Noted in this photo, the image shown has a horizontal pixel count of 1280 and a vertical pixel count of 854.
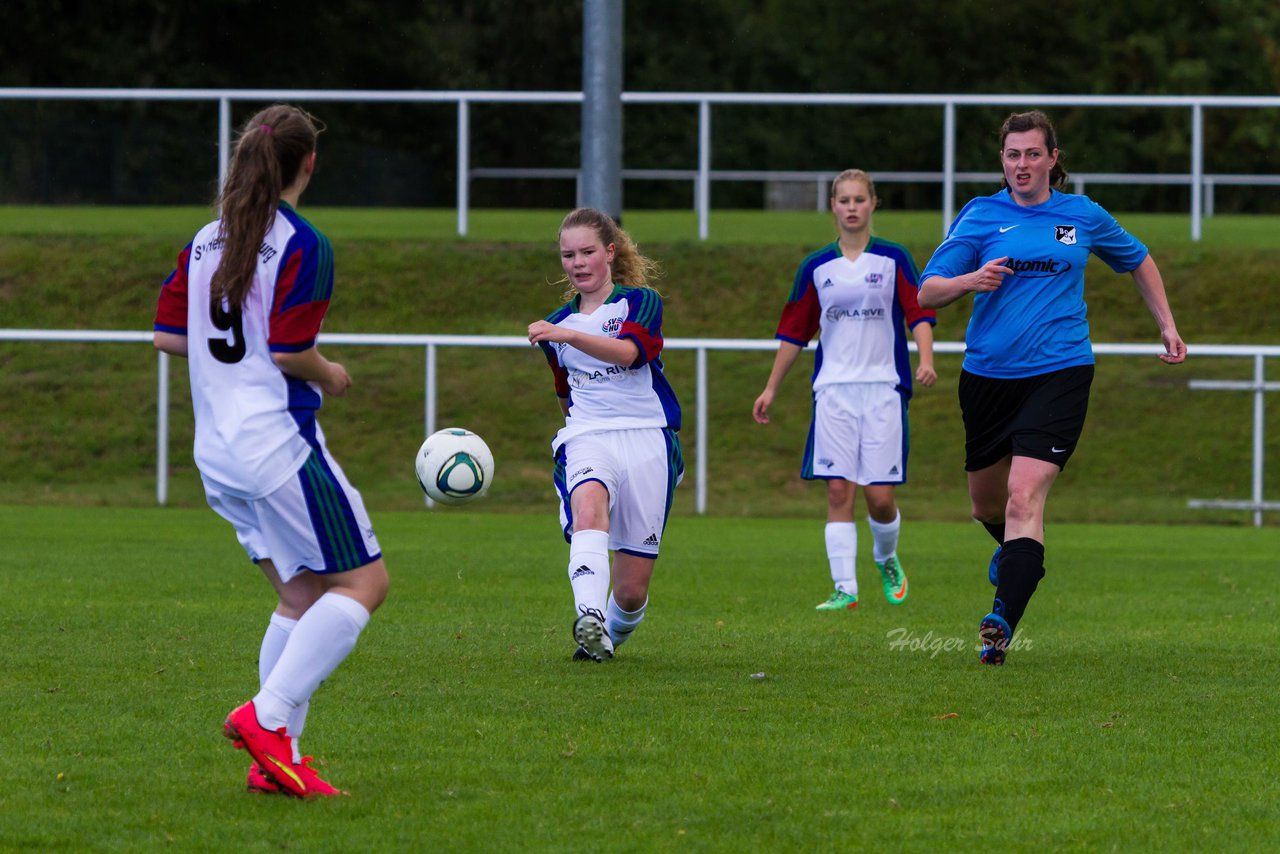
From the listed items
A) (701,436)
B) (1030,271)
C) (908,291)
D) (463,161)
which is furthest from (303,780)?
(463,161)

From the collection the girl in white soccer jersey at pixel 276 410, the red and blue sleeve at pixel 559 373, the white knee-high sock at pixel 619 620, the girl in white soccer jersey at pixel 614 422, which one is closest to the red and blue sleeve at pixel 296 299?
the girl in white soccer jersey at pixel 276 410

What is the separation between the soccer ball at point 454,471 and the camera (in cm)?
602

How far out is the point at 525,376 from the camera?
16.2 meters

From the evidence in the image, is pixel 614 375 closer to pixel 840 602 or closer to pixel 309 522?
pixel 840 602

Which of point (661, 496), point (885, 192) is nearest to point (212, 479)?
point (661, 496)

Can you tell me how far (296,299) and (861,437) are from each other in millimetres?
4920

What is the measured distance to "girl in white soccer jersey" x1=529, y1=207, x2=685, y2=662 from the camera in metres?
6.46

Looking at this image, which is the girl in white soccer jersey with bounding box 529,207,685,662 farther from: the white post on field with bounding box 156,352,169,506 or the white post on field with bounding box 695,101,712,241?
the white post on field with bounding box 695,101,712,241

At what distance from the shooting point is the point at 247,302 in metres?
4.27

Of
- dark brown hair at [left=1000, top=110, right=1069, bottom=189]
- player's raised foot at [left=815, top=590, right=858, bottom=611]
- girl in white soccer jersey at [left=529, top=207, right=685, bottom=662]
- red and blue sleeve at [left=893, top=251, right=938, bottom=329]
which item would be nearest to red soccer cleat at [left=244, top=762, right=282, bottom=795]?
girl in white soccer jersey at [left=529, top=207, right=685, bottom=662]

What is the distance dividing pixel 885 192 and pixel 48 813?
29838mm

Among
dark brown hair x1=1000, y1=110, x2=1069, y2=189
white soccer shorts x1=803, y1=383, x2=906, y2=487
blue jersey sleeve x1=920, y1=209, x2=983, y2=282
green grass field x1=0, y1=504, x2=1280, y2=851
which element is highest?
dark brown hair x1=1000, y1=110, x2=1069, y2=189

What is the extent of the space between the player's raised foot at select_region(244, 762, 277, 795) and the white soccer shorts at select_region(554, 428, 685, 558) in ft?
7.56

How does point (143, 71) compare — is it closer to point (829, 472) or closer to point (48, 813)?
point (829, 472)
